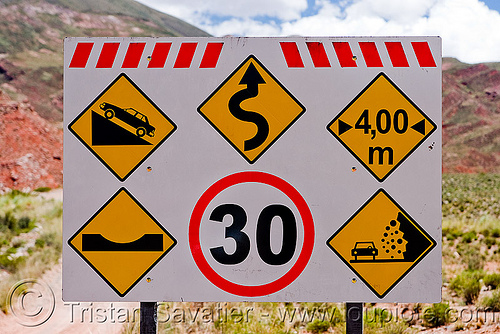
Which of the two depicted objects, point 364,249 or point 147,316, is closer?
point 364,249

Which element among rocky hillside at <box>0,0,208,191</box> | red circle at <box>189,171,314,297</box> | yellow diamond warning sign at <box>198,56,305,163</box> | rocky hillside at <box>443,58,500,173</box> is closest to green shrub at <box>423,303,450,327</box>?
red circle at <box>189,171,314,297</box>

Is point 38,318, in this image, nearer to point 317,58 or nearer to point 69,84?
point 69,84

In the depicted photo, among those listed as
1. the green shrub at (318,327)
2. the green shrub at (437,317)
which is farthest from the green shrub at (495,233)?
the green shrub at (318,327)

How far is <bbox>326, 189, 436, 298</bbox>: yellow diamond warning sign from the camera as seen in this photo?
216 centimetres

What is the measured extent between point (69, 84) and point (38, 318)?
588 cm

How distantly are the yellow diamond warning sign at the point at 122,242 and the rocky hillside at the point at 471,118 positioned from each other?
88.8m

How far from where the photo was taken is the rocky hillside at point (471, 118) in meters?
82.6

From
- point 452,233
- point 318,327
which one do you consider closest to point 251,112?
point 318,327

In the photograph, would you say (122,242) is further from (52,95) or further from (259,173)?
(52,95)

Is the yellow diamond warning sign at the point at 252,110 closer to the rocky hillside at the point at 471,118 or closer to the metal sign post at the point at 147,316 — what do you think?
the metal sign post at the point at 147,316

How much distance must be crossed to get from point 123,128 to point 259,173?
769mm

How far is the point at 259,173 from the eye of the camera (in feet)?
7.12

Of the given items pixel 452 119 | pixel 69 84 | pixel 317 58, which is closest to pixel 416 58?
pixel 317 58

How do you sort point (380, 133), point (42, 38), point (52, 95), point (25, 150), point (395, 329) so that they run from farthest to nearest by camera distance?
point (42, 38), point (52, 95), point (25, 150), point (395, 329), point (380, 133)
